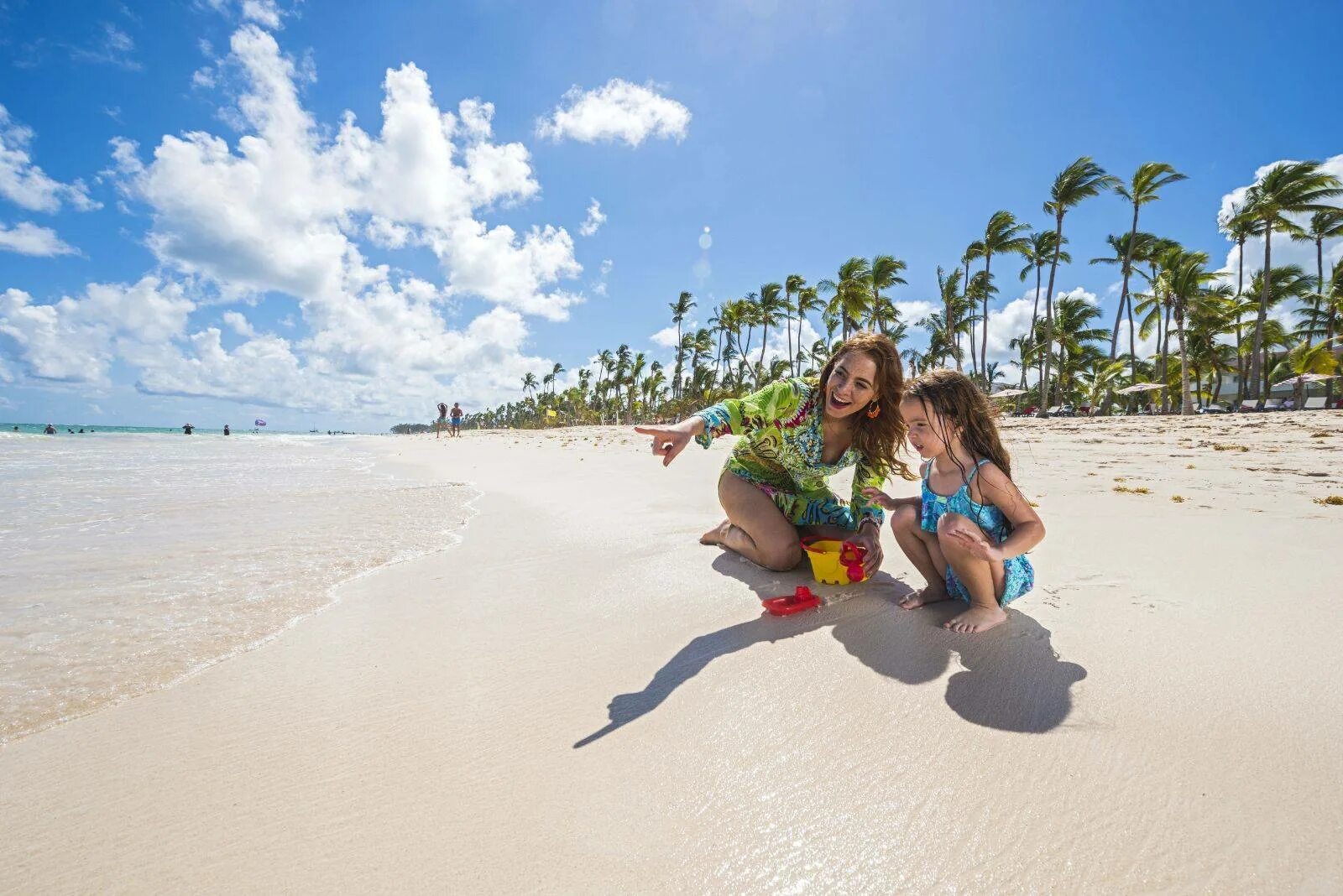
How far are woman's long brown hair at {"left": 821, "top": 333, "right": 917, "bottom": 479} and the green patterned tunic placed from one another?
61 mm

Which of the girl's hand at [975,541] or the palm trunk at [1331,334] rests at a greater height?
the palm trunk at [1331,334]

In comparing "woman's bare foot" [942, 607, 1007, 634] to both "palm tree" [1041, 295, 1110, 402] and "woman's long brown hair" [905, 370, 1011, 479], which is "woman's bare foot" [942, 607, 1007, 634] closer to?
"woman's long brown hair" [905, 370, 1011, 479]

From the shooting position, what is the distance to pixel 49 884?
1034 millimetres

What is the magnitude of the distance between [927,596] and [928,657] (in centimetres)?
55

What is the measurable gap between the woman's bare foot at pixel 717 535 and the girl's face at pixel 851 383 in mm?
1012

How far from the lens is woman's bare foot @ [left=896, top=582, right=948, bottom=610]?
2.29 m

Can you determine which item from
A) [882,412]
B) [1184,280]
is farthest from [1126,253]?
[882,412]

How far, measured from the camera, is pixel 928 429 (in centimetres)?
214

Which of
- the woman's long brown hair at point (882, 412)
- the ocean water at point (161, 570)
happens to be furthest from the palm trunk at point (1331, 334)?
the ocean water at point (161, 570)

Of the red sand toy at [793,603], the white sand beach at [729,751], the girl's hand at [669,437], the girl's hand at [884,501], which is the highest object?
the girl's hand at [669,437]

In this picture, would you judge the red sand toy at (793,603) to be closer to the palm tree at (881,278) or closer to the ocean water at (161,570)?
the ocean water at (161,570)

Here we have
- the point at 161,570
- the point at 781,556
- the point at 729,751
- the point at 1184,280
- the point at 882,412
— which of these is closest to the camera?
the point at 729,751

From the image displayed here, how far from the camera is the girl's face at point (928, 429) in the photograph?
213 cm

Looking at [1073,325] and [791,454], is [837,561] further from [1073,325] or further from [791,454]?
[1073,325]
